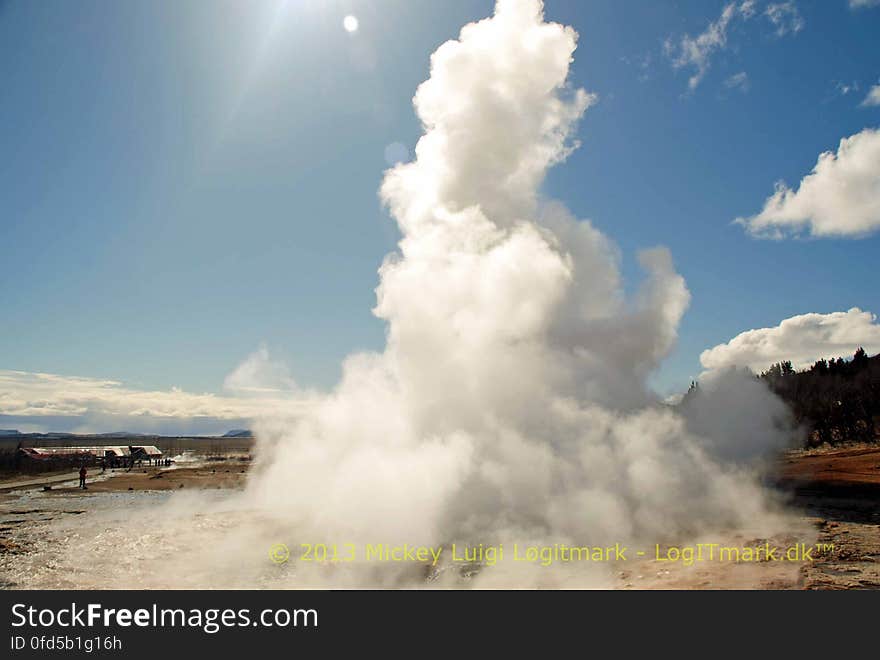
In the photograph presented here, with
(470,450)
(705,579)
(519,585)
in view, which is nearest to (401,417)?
(470,450)

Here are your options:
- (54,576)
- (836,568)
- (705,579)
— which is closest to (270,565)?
(54,576)

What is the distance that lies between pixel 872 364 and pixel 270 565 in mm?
75583

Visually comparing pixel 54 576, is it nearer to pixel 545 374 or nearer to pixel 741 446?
pixel 545 374

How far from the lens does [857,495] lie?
19859mm

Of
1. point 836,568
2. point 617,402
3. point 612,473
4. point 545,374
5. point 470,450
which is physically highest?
point 545,374

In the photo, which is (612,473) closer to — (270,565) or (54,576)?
(270,565)

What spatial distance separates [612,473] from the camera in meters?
17.0

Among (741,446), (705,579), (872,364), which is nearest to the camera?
(705,579)

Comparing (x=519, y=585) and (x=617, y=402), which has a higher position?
(x=617, y=402)

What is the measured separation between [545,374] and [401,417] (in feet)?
19.2

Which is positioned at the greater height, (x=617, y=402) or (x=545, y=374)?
(x=545, y=374)

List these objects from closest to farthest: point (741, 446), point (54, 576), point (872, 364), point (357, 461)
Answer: point (54, 576) < point (357, 461) < point (741, 446) < point (872, 364)

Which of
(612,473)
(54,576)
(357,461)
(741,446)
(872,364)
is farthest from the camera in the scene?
(872,364)

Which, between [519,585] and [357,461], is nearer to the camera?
[519,585]
